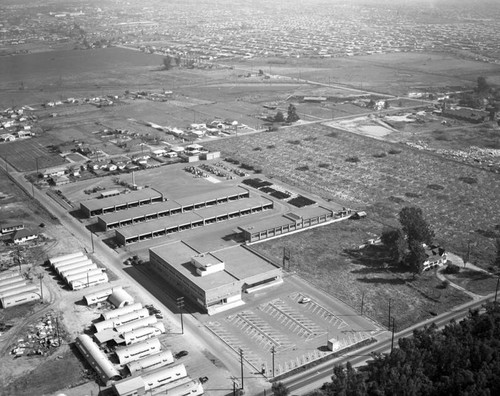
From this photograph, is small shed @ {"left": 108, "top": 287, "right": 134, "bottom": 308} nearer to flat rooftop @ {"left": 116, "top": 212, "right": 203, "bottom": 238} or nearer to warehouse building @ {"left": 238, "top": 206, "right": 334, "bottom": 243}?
flat rooftop @ {"left": 116, "top": 212, "right": 203, "bottom": 238}

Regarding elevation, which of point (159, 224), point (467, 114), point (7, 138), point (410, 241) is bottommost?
point (7, 138)

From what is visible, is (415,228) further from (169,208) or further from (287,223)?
(169,208)

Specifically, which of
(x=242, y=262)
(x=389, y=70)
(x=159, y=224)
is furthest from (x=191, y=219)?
(x=389, y=70)

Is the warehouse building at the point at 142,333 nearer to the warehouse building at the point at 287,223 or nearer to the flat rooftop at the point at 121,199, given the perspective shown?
the warehouse building at the point at 287,223

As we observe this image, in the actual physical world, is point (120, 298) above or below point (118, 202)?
below

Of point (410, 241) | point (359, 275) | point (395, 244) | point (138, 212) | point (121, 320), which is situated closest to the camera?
point (121, 320)

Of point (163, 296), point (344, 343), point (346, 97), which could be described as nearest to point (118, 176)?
point (163, 296)

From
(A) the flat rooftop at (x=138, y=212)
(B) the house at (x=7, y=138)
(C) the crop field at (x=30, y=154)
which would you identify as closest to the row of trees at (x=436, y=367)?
(A) the flat rooftop at (x=138, y=212)

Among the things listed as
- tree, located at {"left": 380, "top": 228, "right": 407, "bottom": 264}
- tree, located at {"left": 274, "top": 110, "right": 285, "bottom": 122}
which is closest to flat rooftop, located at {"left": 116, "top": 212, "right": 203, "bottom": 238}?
tree, located at {"left": 380, "top": 228, "right": 407, "bottom": 264}
